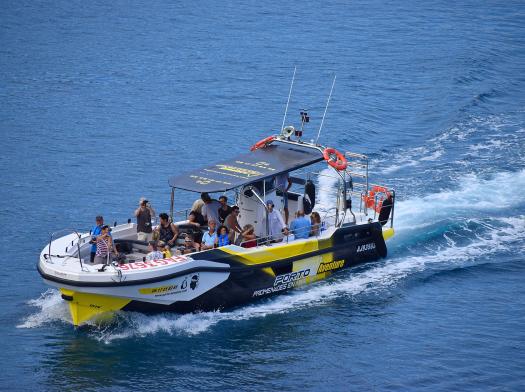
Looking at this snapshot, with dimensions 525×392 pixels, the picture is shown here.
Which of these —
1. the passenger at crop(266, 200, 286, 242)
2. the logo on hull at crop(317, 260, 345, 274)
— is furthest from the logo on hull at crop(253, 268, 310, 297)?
the passenger at crop(266, 200, 286, 242)

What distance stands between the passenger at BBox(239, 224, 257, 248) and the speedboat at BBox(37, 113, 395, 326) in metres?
0.17

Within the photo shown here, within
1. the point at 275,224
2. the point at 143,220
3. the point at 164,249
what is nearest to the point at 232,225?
the point at 275,224

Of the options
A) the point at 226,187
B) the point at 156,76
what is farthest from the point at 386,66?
the point at 226,187

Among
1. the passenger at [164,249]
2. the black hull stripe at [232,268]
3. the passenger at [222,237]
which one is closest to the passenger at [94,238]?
the black hull stripe at [232,268]

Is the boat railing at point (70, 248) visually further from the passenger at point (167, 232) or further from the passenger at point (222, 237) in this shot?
the passenger at point (222, 237)

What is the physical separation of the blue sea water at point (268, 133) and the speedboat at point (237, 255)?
22.3 inches

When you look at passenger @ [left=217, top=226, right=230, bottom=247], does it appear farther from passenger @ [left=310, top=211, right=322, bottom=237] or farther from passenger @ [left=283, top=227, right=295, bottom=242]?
passenger @ [left=310, top=211, right=322, bottom=237]

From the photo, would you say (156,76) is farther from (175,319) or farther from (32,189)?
(175,319)

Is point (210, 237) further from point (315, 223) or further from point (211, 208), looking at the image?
point (315, 223)

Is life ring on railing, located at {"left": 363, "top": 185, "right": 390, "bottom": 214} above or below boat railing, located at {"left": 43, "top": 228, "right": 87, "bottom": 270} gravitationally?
above

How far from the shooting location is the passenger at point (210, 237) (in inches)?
1096

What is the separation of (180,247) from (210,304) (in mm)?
1697

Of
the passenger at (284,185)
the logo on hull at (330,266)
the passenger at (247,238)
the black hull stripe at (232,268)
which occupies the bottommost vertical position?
the logo on hull at (330,266)

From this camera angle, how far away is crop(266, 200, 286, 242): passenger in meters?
29.0
